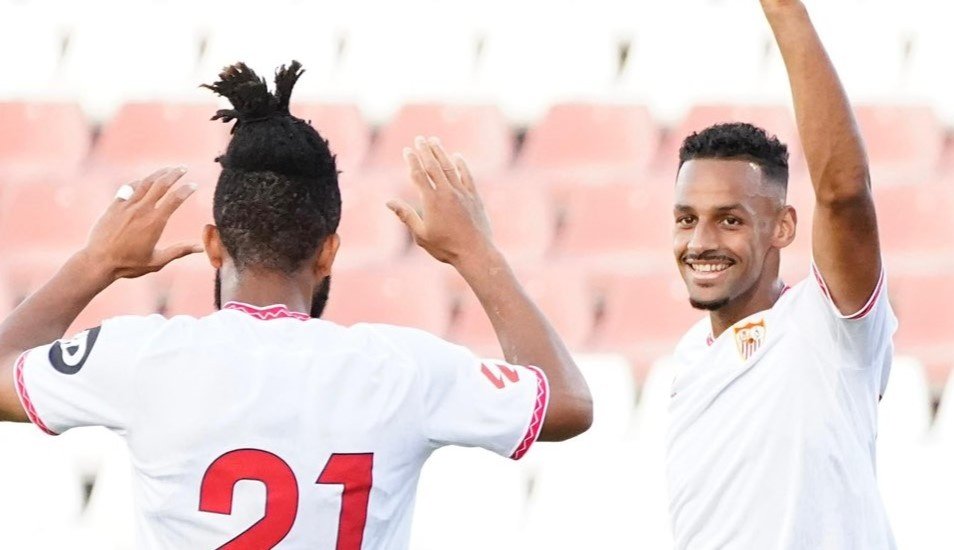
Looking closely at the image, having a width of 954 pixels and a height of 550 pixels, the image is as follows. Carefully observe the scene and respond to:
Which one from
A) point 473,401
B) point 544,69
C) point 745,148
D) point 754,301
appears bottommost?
point 473,401

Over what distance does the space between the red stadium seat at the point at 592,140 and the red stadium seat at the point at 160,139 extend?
5.07 ft

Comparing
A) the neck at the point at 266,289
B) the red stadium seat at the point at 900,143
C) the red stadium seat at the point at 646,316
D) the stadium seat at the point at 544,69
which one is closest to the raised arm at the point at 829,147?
the neck at the point at 266,289

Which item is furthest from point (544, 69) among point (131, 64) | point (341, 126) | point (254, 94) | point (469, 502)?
point (254, 94)

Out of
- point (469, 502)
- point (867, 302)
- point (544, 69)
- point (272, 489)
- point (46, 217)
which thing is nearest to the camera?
point (272, 489)

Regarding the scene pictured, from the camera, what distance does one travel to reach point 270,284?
2605 millimetres

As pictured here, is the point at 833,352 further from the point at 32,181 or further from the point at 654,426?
the point at 32,181

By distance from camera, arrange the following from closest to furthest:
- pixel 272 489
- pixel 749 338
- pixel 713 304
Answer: pixel 272 489 → pixel 749 338 → pixel 713 304

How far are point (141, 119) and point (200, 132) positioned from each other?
0.32 meters

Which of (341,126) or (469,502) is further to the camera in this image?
(341,126)

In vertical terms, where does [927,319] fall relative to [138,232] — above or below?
above

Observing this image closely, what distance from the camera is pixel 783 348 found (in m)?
3.00

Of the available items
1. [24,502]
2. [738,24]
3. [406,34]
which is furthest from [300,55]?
[24,502]

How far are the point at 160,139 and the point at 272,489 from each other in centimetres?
502

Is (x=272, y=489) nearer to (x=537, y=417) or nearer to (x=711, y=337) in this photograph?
(x=537, y=417)
